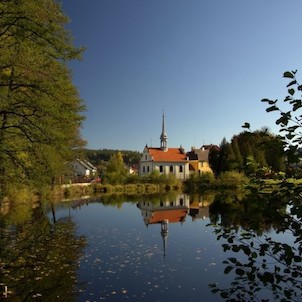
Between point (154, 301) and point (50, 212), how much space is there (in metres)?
20.0

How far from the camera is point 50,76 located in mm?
12812

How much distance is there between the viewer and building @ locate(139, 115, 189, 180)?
66.8 m

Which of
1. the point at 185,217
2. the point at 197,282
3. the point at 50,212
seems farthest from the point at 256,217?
the point at 50,212

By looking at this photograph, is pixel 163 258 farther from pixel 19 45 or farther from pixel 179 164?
pixel 179 164

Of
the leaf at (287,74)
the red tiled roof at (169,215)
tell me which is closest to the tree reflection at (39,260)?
the red tiled roof at (169,215)

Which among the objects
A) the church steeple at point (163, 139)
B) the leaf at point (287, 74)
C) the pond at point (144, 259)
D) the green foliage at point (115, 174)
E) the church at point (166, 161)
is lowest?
the pond at point (144, 259)

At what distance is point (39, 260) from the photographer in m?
12.4

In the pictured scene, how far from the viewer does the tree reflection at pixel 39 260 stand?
956cm

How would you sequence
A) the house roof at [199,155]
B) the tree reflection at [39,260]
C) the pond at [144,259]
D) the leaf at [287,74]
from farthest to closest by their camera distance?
the house roof at [199,155]
the tree reflection at [39,260]
the pond at [144,259]
the leaf at [287,74]

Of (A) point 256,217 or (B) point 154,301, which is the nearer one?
(A) point 256,217

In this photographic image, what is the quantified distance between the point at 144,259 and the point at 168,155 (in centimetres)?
5539

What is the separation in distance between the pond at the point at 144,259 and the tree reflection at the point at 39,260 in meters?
0.03

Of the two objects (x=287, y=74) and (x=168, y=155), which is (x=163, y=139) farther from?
(x=287, y=74)

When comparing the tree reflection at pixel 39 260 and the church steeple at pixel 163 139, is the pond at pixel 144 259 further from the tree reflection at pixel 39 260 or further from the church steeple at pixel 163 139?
the church steeple at pixel 163 139
